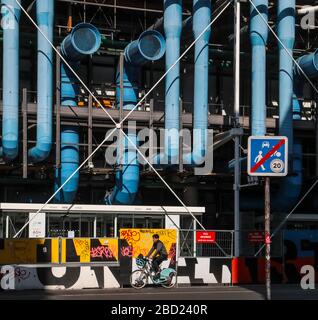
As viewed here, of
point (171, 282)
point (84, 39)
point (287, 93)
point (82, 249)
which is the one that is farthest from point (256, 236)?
point (84, 39)

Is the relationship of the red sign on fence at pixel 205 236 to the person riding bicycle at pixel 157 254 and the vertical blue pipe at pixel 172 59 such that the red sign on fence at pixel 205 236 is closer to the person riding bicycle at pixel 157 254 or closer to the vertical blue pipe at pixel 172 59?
the person riding bicycle at pixel 157 254

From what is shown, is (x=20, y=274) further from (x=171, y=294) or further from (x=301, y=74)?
(x=301, y=74)

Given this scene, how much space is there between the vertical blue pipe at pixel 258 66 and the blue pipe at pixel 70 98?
6312mm

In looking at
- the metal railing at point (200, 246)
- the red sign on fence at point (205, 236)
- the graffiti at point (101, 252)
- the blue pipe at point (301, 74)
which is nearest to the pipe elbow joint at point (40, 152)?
the graffiti at point (101, 252)

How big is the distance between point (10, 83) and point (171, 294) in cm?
1036

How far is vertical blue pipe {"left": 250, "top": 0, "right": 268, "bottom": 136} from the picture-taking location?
99.1 feet

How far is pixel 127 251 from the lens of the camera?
2434 cm

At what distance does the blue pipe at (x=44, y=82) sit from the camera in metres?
28.0

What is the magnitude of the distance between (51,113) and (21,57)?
5.36 m

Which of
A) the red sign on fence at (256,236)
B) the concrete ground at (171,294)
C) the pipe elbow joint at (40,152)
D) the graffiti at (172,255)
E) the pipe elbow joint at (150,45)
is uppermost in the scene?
the pipe elbow joint at (150,45)

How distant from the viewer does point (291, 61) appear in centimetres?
3044

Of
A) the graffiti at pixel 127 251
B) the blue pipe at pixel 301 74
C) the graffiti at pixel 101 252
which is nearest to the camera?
the graffiti at pixel 101 252

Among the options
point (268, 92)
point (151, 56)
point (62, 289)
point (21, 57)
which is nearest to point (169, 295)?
point (62, 289)

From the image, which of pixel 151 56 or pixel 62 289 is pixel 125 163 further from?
pixel 62 289
